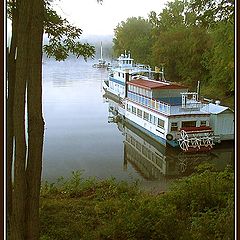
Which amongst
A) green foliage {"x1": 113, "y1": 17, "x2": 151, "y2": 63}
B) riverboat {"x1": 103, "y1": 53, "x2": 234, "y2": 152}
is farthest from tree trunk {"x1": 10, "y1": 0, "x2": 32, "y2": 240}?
riverboat {"x1": 103, "y1": 53, "x2": 234, "y2": 152}

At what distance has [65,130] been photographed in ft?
4.16

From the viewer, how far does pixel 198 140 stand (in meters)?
1.38

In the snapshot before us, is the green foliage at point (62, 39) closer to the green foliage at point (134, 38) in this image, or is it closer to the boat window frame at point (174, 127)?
the green foliage at point (134, 38)

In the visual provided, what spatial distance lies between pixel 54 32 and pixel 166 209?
0.76 meters

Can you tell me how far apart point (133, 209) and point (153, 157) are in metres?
0.27

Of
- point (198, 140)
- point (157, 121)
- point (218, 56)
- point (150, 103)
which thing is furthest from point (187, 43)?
point (150, 103)

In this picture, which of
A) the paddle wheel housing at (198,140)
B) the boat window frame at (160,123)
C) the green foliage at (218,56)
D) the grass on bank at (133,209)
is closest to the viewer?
the green foliage at (218,56)

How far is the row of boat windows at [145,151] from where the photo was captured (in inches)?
58.7

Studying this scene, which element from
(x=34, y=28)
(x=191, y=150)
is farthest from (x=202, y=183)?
(x=34, y=28)

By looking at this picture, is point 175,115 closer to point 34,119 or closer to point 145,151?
point 145,151

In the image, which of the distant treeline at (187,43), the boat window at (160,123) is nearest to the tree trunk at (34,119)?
the distant treeline at (187,43)

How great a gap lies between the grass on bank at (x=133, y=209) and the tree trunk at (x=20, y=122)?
30 cm

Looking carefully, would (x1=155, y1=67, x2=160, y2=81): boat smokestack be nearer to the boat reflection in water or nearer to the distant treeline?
the distant treeline

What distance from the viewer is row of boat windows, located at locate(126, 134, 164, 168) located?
1.49 meters
